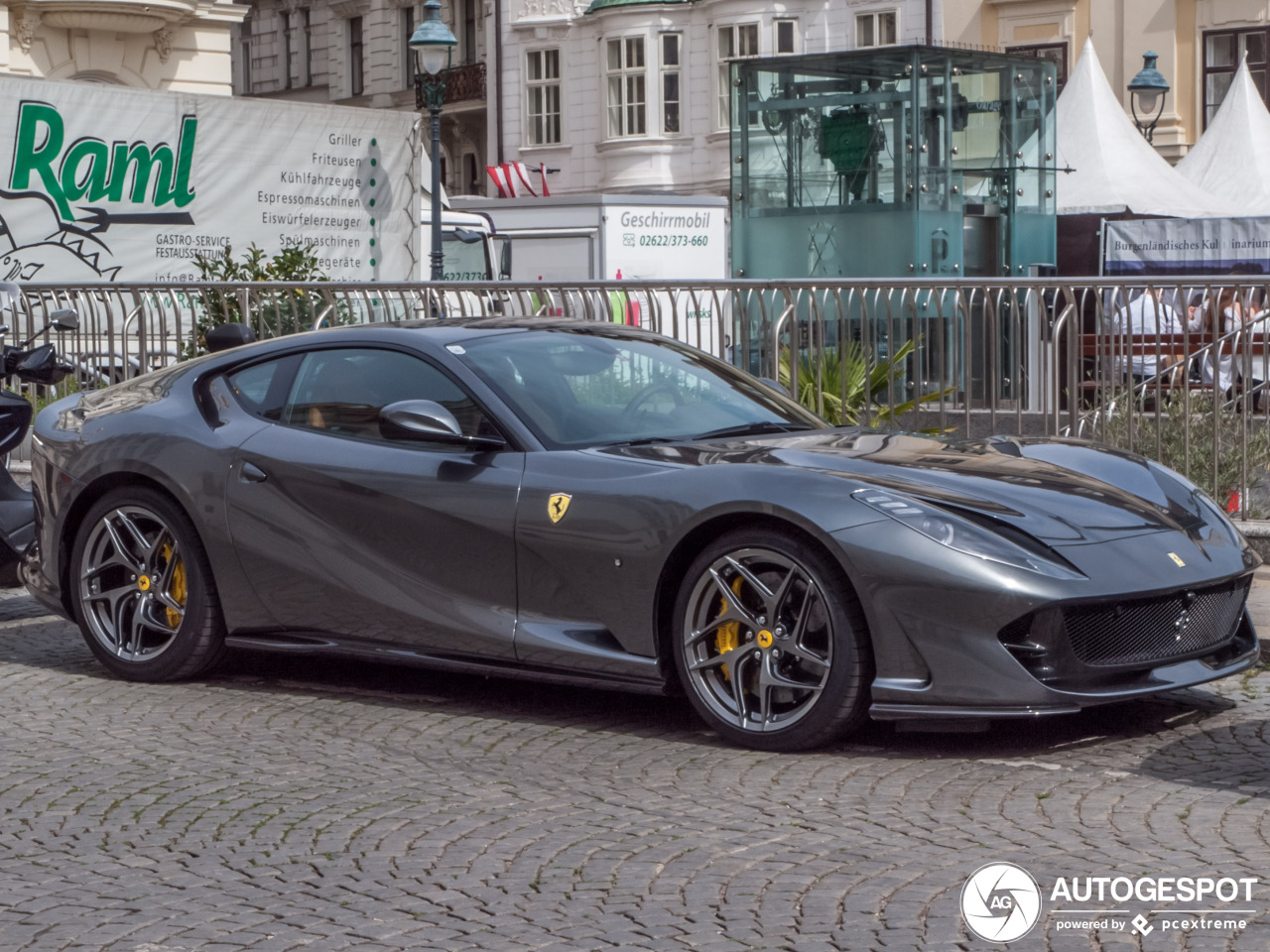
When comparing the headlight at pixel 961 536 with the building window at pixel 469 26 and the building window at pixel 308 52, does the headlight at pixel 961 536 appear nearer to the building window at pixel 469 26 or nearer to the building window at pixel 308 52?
the building window at pixel 469 26

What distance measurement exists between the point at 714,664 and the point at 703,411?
1.14m

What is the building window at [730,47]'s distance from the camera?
47688mm

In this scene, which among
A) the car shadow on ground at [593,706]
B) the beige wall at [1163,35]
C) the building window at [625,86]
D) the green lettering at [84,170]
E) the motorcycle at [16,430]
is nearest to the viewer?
the car shadow on ground at [593,706]

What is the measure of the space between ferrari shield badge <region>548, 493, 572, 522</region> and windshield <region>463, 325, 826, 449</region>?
237mm

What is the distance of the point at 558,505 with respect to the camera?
242 inches

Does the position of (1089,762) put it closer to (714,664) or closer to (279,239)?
(714,664)

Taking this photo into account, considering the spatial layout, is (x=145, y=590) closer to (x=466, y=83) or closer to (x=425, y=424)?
(x=425, y=424)

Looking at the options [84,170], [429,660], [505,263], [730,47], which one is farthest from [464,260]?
[730,47]

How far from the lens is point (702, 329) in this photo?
1073 cm

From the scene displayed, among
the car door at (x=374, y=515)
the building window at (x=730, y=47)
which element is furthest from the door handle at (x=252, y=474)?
the building window at (x=730, y=47)

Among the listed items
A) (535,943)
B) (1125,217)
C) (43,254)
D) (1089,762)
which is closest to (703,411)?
(1089,762)

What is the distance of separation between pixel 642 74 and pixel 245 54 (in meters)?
18.3

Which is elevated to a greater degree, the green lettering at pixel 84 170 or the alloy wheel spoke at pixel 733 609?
the green lettering at pixel 84 170

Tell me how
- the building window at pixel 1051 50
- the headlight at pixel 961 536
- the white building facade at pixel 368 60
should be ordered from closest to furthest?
1. the headlight at pixel 961 536
2. the building window at pixel 1051 50
3. the white building facade at pixel 368 60
